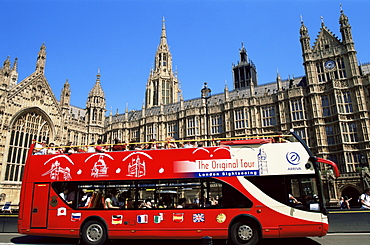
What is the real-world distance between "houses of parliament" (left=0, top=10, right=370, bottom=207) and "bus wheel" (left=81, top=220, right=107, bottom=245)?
19.5 meters

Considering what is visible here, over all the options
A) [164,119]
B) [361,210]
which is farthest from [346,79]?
[164,119]

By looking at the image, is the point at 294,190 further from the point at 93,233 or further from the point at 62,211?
the point at 62,211

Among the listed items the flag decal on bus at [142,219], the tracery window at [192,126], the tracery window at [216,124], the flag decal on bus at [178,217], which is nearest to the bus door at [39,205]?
the flag decal on bus at [142,219]

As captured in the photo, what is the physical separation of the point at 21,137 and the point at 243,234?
44405 millimetres

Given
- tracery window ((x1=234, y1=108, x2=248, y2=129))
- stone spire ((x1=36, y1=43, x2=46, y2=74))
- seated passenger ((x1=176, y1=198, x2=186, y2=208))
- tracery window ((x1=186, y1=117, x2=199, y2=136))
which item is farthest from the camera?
tracery window ((x1=186, y1=117, x2=199, y2=136))

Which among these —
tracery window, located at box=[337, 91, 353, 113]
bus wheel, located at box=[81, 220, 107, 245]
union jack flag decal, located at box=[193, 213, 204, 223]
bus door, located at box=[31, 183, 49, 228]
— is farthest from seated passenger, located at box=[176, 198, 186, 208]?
tracery window, located at box=[337, 91, 353, 113]

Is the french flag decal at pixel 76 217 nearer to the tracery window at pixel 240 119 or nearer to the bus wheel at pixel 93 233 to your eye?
the bus wheel at pixel 93 233

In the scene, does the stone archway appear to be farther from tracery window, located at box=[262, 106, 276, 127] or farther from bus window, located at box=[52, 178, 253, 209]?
bus window, located at box=[52, 178, 253, 209]

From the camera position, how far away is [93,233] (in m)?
11.8

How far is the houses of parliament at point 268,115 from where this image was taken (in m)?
36.1

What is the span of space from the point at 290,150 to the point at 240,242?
429 cm

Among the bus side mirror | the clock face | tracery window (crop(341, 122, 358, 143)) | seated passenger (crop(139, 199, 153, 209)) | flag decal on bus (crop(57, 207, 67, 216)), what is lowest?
flag decal on bus (crop(57, 207, 67, 216))

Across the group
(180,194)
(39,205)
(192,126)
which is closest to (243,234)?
(180,194)

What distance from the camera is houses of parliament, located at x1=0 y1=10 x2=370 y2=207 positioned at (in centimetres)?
3609
